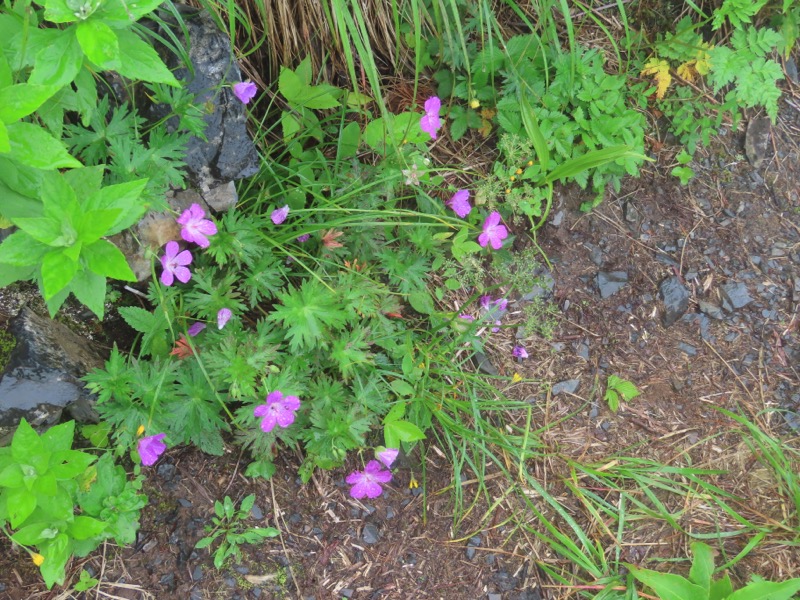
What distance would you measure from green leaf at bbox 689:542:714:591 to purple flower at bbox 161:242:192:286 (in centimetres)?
210

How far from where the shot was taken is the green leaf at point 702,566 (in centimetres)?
228

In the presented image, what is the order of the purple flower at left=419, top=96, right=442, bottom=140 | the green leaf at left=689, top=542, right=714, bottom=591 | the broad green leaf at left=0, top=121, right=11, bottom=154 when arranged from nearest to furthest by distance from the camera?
the broad green leaf at left=0, top=121, right=11, bottom=154, the green leaf at left=689, top=542, right=714, bottom=591, the purple flower at left=419, top=96, right=442, bottom=140

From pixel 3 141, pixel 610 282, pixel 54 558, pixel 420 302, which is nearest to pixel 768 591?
pixel 610 282

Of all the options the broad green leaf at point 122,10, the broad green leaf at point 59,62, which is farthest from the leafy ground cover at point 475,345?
the broad green leaf at point 122,10

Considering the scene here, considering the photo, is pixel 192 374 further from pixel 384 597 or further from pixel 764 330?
pixel 764 330

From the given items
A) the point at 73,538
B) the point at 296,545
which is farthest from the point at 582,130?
the point at 73,538

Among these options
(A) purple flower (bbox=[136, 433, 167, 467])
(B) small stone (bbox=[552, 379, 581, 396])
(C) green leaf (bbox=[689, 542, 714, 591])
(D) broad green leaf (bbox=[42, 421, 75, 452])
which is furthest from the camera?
(B) small stone (bbox=[552, 379, 581, 396])

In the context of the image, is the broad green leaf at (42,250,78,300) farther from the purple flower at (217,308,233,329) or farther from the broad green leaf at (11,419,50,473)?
the purple flower at (217,308,233,329)

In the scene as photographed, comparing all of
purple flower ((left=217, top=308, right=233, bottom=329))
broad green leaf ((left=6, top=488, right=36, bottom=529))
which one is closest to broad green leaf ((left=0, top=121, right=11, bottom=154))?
purple flower ((left=217, top=308, right=233, bottom=329))

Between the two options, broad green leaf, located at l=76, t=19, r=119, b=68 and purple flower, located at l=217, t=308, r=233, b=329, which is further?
purple flower, located at l=217, t=308, r=233, b=329

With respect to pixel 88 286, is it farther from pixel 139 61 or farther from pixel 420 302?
pixel 420 302

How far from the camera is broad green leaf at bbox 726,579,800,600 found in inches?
85.5

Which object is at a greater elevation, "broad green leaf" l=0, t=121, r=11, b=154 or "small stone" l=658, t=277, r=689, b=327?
"broad green leaf" l=0, t=121, r=11, b=154

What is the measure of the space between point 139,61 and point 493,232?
1506 millimetres
